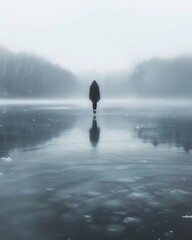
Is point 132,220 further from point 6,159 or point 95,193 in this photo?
point 6,159

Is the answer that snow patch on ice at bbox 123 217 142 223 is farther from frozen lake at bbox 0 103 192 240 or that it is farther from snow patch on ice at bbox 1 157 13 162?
snow patch on ice at bbox 1 157 13 162

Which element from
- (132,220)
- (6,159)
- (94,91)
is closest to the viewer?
(132,220)

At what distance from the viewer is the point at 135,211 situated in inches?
257

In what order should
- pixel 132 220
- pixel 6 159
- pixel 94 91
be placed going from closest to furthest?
pixel 132 220
pixel 6 159
pixel 94 91

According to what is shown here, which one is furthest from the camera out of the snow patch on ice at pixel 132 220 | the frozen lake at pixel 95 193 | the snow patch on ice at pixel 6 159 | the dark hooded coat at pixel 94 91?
the dark hooded coat at pixel 94 91

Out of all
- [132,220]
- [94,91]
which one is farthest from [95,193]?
[94,91]

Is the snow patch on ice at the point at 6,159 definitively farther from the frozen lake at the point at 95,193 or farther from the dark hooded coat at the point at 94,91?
the dark hooded coat at the point at 94,91

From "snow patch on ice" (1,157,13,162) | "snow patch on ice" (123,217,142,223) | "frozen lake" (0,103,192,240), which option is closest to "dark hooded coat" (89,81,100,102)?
"frozen lake" (0,103,192,240)

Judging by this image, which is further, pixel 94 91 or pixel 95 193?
pixel 94 91

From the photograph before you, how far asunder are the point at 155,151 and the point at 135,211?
7.45 meters

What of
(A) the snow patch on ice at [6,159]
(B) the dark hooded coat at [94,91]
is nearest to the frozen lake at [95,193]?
(A) the snow patch on ice at [6,159]

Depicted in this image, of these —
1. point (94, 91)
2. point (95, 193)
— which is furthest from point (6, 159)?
point (94, 91)

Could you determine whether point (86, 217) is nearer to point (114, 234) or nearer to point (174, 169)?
point (114, 234)

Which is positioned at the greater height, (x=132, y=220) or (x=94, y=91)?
(x=94, y=91)
